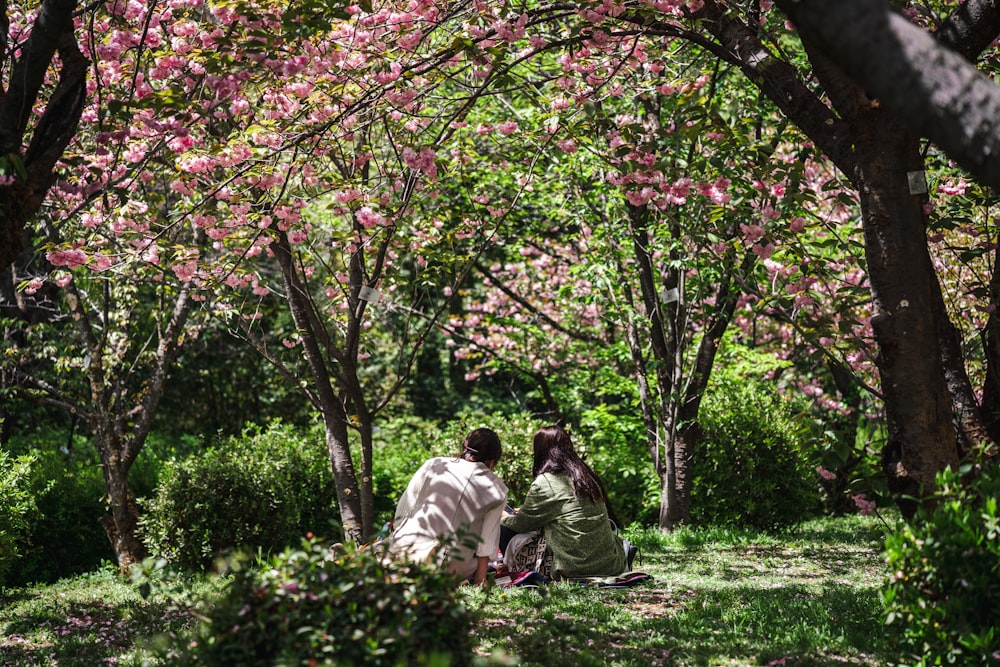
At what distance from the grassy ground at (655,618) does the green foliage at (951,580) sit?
0.44 metres

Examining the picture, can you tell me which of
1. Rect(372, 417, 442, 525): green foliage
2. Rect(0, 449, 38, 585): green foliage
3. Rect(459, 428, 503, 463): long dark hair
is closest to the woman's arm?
Rect(459, 428, 503, 463): long dark hair

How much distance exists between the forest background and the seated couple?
1.43 meters

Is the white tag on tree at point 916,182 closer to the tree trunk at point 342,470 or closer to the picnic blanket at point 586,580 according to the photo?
the picnic blanket at point 586,580

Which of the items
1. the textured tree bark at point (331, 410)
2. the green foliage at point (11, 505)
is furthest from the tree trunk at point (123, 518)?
the textured tree bark at point (331, 410)

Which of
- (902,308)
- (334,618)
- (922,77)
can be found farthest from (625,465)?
(922,77)

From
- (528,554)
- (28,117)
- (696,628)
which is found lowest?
(696,628)

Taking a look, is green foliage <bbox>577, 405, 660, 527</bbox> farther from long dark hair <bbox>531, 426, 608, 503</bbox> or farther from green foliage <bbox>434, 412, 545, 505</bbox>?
long dark hair <bbox>531, 426, 608, 503</bbox>

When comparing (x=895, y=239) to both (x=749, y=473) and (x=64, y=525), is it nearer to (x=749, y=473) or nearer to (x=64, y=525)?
(x=749, y=473)

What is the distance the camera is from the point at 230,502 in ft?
26.4

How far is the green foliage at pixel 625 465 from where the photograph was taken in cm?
1005

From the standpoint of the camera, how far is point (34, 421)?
12289mm

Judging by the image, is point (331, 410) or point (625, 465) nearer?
point (331, 410)

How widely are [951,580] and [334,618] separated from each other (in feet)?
7.40

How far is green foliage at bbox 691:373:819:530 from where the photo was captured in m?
9.22
